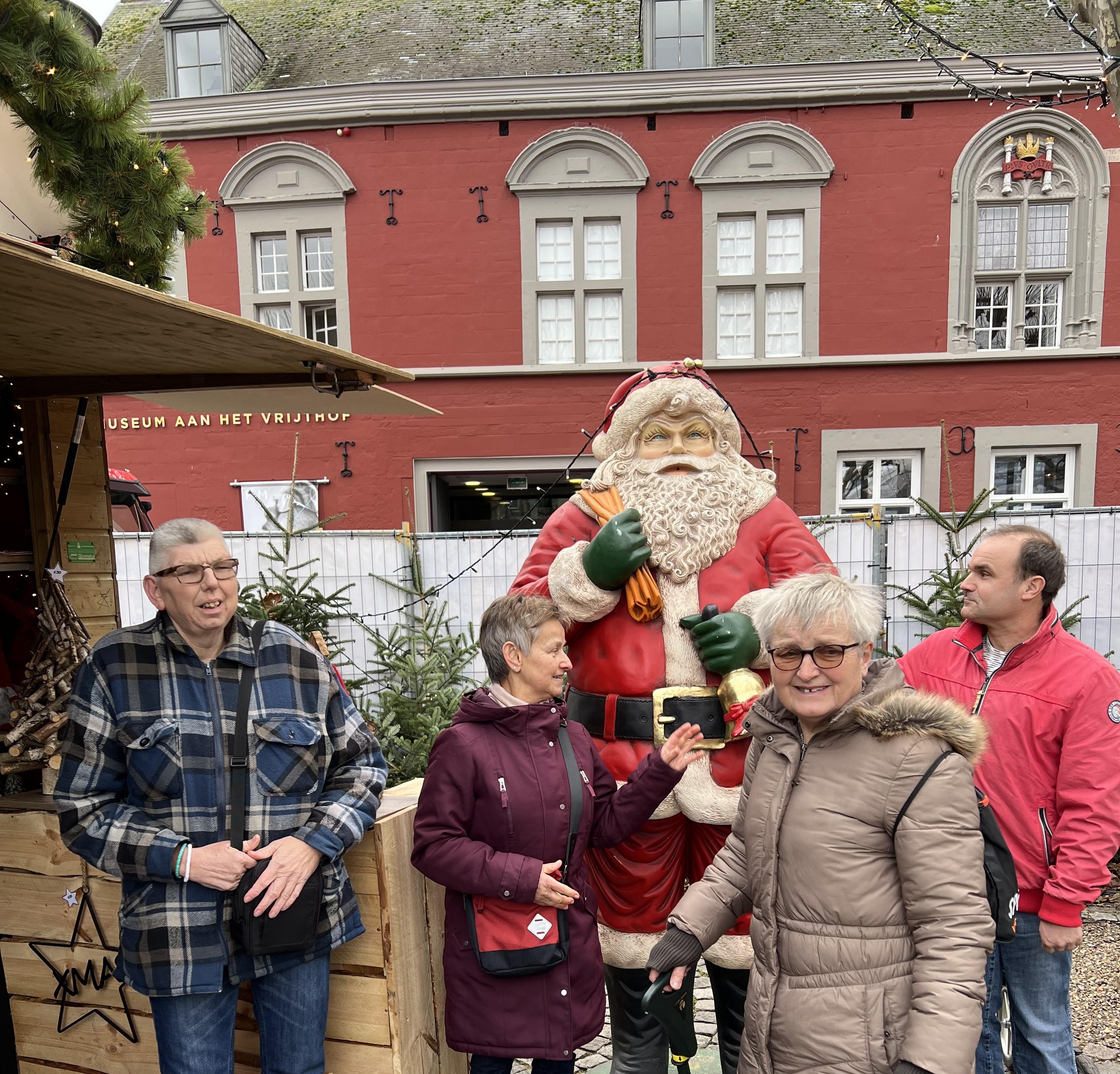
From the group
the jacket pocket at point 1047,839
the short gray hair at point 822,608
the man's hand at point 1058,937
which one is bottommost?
the man's hand at point 1058,937

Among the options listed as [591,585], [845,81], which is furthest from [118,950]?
[845,81]

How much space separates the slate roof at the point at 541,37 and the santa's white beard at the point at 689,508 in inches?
335

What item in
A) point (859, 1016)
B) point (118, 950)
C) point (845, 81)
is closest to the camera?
point (859, 1016)

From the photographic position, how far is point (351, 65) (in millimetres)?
9969

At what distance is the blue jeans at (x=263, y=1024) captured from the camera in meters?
1.86

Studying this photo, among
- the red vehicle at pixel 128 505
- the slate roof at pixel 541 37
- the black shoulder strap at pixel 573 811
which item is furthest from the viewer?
the slate roof at pixel 541 37

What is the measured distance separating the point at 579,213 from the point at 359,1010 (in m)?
Answer: 8.73

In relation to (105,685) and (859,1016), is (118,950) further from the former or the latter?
(859,1016)

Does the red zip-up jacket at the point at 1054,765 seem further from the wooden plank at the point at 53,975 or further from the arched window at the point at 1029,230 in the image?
the arched window at the point at 1029,230

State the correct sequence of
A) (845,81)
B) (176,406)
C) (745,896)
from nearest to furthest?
(745,896) < (176,406) < (845,81)

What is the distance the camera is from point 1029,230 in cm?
909

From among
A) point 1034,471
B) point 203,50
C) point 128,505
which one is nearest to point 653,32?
point 203,50

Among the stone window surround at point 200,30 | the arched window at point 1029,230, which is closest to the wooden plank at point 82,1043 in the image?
the arched window at point 1029,230

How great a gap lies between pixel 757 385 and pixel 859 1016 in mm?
8501
